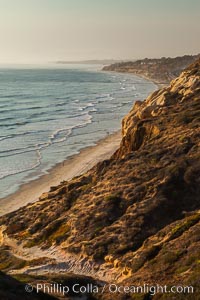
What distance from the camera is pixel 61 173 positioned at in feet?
122

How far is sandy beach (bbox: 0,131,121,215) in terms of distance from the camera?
100 ft

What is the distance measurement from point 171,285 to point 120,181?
9.78 meters

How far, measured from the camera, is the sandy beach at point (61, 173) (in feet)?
100

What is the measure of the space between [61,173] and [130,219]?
19387 mm

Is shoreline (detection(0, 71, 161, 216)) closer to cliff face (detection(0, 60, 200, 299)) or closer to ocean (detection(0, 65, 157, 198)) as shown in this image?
ocean (detection(0, 65, 157, 198))

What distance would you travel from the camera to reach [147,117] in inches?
1166

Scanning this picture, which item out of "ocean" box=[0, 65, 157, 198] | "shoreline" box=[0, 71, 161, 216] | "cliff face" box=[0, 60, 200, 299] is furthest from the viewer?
"ocean" box=[0, 65, 157, 198]

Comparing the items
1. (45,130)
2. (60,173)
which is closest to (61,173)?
(60,173)

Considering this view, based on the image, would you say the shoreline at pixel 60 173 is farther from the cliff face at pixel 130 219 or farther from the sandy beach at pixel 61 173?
the cliff face at pixel 130 219

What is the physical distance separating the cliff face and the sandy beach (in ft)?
16.6

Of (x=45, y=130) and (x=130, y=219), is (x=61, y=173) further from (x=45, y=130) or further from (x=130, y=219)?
(x=45, y=130)

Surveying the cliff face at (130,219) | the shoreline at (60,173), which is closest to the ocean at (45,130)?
the shoreline at (60,173)

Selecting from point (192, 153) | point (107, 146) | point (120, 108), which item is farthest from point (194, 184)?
point (120, 108)

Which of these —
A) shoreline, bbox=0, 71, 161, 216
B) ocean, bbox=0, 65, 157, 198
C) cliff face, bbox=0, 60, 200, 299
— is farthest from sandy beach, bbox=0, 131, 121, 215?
cliff face, bbox=0, 60, 200, 299
